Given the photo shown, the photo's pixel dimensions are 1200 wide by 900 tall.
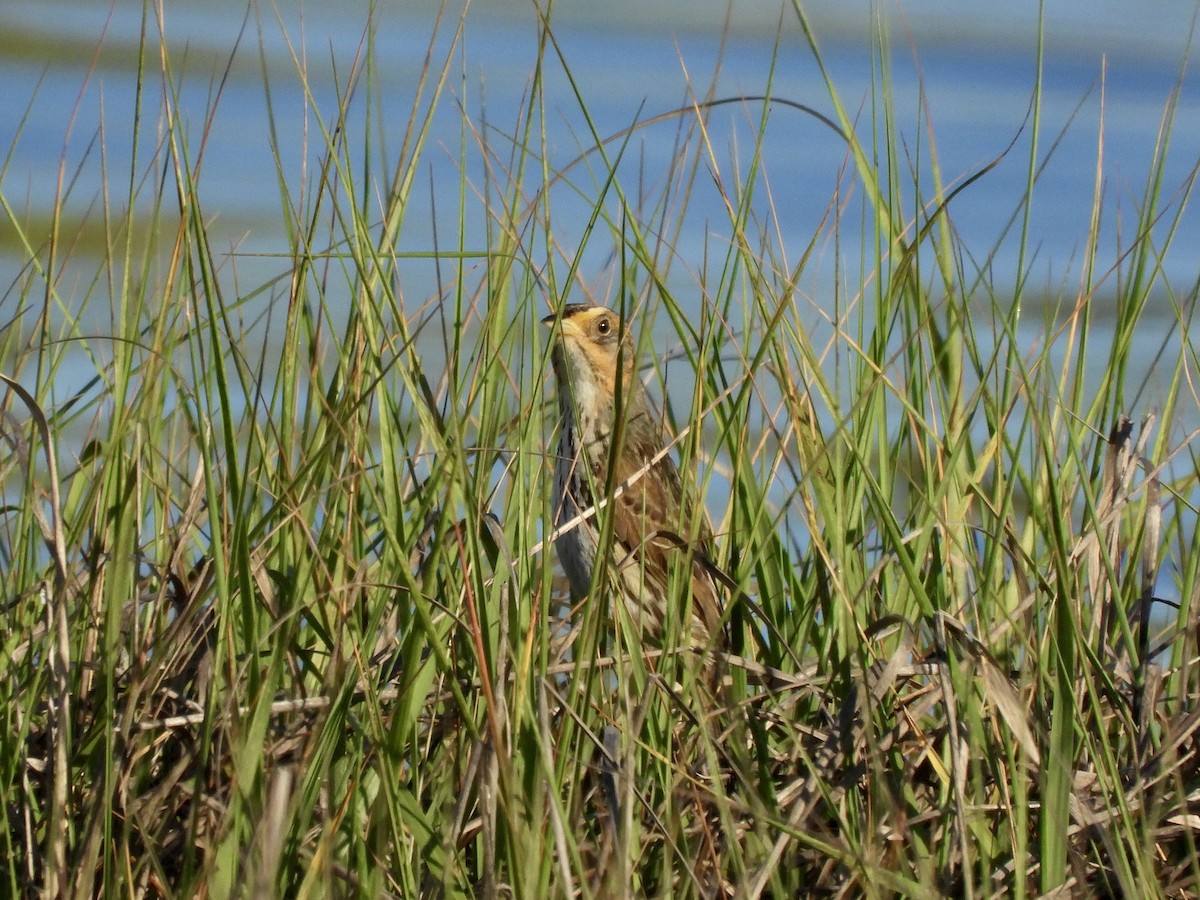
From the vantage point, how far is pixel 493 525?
10.5 feet

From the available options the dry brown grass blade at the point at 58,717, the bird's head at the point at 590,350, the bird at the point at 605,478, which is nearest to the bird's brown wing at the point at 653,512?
the bird at the point at 605,478

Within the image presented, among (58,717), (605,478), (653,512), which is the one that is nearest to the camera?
(58,717)

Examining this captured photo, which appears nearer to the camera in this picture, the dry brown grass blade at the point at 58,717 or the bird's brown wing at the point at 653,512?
the dry brown grass blade at the point at 58,717

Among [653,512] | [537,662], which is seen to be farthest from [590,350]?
[537,662]

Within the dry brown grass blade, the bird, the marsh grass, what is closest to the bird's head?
the bird

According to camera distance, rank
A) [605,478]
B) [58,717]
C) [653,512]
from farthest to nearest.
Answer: [653,512]
[605,478]
[58,717]

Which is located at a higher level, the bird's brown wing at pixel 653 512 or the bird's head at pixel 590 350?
the bird's head at pixel 590 350

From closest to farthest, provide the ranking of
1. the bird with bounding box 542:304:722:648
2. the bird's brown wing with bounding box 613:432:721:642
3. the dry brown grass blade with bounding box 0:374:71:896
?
the dry brown grass blade with bounding box 0:374:71:896, the bird with bounding box 542:304:722:648, the bird's brown wing with bounding box 613:432:721:642

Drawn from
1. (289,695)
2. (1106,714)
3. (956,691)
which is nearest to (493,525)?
(289,695)

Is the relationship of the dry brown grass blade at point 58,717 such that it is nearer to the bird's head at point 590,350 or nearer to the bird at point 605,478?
the bird at point 605,478

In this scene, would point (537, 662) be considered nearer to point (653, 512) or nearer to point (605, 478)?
point (605, 478)

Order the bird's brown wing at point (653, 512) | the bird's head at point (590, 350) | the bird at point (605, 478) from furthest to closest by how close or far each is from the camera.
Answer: the bird's head at point (590, 350) → the bird's brown wing at point (653, 512) → the bird at point (605, 478)

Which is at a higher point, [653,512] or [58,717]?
[58,717]

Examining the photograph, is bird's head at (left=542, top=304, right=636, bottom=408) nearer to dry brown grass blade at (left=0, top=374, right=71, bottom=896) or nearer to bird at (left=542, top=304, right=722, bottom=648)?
bird at (left=542, top=304, right=722, bottom=648)
